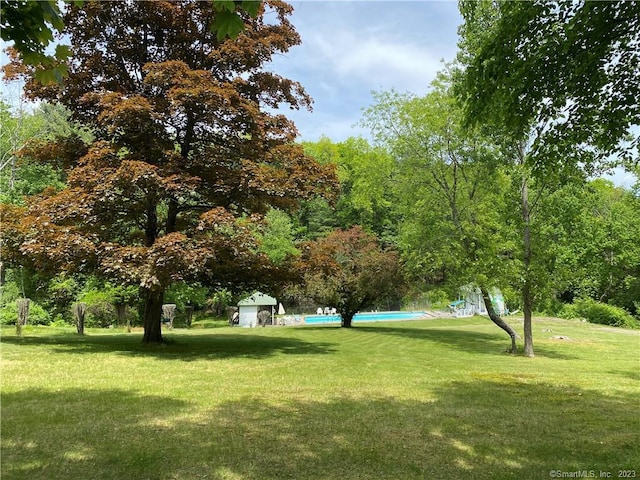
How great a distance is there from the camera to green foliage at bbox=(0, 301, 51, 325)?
24141mm

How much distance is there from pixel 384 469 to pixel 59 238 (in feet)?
32.2

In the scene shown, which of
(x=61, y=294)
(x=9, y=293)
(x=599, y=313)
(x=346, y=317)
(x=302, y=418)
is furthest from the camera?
(x=599, y=313)

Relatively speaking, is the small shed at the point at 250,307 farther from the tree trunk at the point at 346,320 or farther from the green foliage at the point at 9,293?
the green foliage at the point at 9,293

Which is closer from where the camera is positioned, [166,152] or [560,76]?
[560,76]

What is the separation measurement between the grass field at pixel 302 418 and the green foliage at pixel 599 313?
84.1 ft

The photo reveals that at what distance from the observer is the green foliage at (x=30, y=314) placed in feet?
79.2

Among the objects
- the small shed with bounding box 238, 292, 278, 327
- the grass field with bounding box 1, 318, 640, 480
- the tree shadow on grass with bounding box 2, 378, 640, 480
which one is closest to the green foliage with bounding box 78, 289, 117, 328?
the small shed with bounding box 238, 292, 278, 327

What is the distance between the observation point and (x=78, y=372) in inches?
345

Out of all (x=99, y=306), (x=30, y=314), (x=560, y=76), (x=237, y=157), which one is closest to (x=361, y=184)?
(x=237, y=157)

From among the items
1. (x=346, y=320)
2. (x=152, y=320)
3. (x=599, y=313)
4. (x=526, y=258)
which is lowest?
(x=346, y=320)

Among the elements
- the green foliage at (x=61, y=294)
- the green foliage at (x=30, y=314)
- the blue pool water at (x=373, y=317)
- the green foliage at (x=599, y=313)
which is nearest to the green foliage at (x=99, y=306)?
the green foliage at (x=61, y=294)

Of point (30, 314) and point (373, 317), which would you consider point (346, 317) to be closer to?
point (373, 317)

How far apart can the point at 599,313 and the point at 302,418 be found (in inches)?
1393

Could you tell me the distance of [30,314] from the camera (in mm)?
26328
